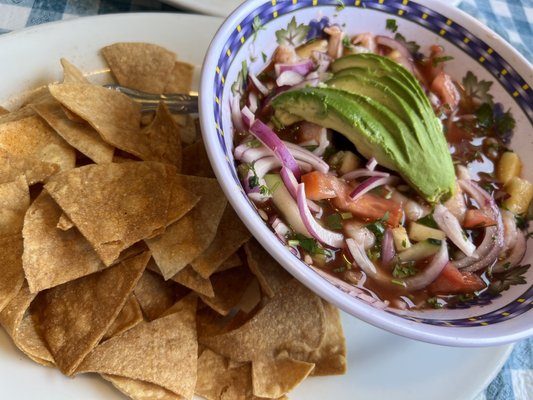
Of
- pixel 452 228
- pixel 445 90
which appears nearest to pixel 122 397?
pixel 452 228

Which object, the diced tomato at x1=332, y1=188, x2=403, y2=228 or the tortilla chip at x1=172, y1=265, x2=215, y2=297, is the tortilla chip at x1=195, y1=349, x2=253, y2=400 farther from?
the diced tomato at x1=332, y1=188, x2=403, y2=228

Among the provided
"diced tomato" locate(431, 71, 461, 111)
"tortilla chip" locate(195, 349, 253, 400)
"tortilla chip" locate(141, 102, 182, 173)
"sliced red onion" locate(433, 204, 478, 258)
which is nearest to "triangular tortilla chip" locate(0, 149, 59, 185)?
"tortilla chip" locate(141, 102, 182, 173)

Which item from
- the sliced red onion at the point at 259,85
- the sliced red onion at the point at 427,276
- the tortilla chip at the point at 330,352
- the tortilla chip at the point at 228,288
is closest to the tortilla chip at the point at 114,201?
the tortilla chip at the point at 228,288

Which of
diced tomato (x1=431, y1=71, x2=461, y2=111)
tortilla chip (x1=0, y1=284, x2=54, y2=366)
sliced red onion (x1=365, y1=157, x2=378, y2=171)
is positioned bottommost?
tortilla chip (x1=0, y1=284, x2=54, y2=366)

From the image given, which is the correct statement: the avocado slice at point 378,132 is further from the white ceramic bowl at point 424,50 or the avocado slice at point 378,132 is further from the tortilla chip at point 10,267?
the tortilla chip at point 10,267

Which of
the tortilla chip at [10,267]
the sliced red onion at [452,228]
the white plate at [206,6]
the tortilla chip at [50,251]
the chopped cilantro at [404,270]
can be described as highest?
the sliced red onion at [452,228]

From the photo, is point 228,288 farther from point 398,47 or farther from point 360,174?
point 398,47

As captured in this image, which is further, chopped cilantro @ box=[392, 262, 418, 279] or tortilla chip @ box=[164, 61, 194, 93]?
tortilla chip @ box=[164, 61, 194, 93]
